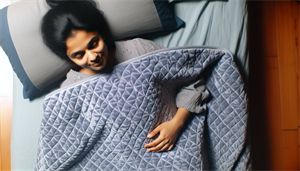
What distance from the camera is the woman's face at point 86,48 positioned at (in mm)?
476

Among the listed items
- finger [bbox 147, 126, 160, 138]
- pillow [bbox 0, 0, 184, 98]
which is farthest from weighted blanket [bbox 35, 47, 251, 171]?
pillow [bbox 0, 0, 184, 98]

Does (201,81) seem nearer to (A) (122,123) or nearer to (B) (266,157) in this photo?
(A) (122,123)

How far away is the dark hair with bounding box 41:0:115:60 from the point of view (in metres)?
0.47

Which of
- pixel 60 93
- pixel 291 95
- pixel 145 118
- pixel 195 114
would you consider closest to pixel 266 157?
pixel 291 95

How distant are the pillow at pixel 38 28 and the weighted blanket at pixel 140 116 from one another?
0.47ft

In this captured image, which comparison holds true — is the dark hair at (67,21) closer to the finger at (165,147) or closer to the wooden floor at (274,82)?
the finger at (165,147)

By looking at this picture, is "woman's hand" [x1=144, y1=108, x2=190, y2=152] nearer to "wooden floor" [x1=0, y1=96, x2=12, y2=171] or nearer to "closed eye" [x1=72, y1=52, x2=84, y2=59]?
"closed eye" [x1=72, y1=52, x2=84, y2=59]

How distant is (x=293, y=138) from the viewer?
97 cm

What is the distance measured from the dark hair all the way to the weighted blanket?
0.48 ft

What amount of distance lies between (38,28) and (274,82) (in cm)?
116

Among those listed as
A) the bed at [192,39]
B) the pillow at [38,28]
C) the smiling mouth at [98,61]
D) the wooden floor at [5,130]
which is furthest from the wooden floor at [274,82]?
the wooden floor at [5,130]

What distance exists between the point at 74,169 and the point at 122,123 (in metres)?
0.30

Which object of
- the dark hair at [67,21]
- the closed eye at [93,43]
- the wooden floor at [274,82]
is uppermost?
the dark hair at [67,21]

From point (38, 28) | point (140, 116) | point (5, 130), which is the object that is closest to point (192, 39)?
point (140, 116)
